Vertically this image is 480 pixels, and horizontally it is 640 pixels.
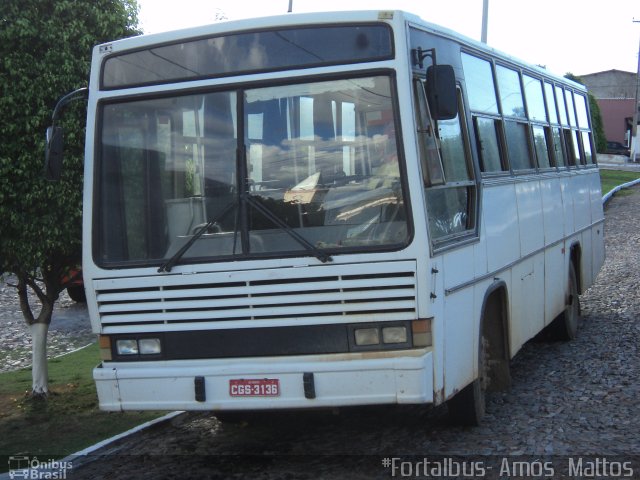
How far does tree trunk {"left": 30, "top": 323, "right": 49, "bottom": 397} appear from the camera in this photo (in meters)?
11.0

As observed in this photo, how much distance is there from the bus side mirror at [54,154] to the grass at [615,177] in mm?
34307

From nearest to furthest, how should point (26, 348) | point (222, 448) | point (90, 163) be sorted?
point (90, 163) < point (222, 448) < point (26, 348)

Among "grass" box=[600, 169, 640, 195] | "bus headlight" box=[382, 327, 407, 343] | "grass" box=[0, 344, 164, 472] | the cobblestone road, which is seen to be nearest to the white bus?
"bus headlight" box=[382, 327, 407, 343]

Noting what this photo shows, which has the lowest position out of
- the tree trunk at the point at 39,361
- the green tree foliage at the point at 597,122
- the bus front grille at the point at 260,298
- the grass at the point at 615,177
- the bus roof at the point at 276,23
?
the tree trunk at the point at 39,361

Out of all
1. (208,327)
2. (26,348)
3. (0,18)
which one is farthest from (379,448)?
(26,348)

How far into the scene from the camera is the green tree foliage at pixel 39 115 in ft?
31.2

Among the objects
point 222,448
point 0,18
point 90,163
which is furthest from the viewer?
point 0,18

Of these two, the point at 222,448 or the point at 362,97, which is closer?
the point at 362,97

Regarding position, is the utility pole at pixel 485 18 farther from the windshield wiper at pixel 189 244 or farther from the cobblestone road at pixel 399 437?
the windshield wiper at pixel 189 244

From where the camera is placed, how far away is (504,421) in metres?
7.99

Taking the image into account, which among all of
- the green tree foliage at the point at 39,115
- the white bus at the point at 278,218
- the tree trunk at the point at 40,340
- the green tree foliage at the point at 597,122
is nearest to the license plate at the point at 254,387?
the white bus at the point at 278,218

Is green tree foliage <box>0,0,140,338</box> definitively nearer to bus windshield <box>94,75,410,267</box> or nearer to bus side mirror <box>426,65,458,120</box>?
bus windshield <box>94,75,410,267</box>

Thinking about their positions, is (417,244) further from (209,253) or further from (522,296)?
(522,296)

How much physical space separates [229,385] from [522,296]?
146 inches
